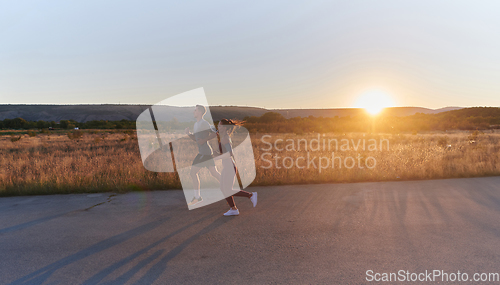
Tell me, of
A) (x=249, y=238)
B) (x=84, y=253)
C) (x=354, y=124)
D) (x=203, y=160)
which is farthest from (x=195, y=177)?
(x=354, y=124)

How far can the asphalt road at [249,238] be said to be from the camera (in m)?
3.11

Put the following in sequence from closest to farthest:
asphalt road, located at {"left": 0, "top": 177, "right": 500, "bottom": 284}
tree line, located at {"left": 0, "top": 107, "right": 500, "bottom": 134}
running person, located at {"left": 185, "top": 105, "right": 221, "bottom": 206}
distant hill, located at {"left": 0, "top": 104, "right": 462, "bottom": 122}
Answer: asphalt road, located at {"left": 0, "top": 177, "right": 500, "bottom": 284} → running person, located at {"left": 185, "top": 105, "right": 221, "bottom": 206} → tree line, located at {"left": 0, "top": 107, "right": 500, "bottom": 134} → distant hill, located at {"left": 0, "top": 104, "right": 462, "bottom": 122}

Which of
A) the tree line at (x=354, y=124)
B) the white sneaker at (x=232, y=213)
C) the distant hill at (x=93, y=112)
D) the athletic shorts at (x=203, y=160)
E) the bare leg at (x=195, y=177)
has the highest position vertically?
the distant hill at (x=93, y=112)

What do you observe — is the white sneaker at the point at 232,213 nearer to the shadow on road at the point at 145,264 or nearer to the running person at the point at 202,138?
the running person at the point at 202,138

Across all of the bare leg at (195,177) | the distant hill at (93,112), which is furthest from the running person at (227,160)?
the distant hill at (93,112)

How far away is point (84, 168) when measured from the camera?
30.5 feet

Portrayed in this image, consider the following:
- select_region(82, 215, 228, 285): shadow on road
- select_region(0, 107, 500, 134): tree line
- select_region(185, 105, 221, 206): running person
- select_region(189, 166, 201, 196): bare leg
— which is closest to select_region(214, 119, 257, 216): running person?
select_region(185, 105, 221, 206): running person

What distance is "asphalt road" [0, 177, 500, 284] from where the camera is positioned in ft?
10.2

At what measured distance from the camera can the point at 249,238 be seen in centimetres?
404

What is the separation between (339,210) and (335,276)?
8.06 feet

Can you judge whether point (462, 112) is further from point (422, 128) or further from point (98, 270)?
point (98, 270)

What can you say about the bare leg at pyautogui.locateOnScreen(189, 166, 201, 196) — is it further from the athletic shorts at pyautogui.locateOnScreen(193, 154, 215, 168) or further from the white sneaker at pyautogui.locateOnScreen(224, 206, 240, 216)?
the white sneaker at pyautogui.locateOnScreen(224, 206, 240, 216)

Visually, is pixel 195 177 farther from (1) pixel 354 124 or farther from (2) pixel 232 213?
(1) pixel 354 124

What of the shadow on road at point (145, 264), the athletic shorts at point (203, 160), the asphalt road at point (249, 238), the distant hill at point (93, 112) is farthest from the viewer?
the distant hill at point (93, 112)
